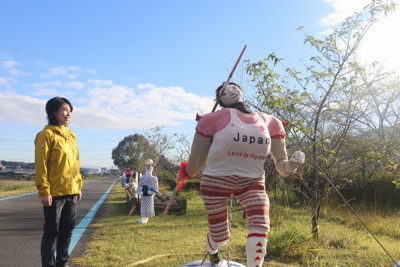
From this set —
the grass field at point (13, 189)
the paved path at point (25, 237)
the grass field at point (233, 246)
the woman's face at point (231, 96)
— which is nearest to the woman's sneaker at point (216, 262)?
the grass field at point (233, 246)

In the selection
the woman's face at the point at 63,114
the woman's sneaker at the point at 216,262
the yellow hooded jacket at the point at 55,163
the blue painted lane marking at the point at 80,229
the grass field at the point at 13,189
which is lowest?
the grass field at the point at 13,189

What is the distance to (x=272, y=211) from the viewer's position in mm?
7711

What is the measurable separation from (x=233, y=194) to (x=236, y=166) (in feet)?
0.96

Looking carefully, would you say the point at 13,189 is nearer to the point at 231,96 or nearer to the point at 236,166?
the point at 231,96

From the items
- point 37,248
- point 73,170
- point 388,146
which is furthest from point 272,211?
point 73,170

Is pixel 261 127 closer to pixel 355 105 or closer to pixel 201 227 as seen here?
pixel 355 105

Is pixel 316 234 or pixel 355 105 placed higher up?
pixel 355 105

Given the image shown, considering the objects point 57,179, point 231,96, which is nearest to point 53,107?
point 57,179

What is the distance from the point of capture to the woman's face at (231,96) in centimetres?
303

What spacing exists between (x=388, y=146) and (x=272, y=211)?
2849 millimetres

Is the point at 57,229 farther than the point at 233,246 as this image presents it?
No

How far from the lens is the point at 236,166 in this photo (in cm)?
269

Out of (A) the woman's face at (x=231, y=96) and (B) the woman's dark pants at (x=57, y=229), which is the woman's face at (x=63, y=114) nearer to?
(B) the woman's dark pants at (x=57, y=229)

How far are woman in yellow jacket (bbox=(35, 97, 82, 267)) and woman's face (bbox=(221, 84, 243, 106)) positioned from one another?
1.68m
